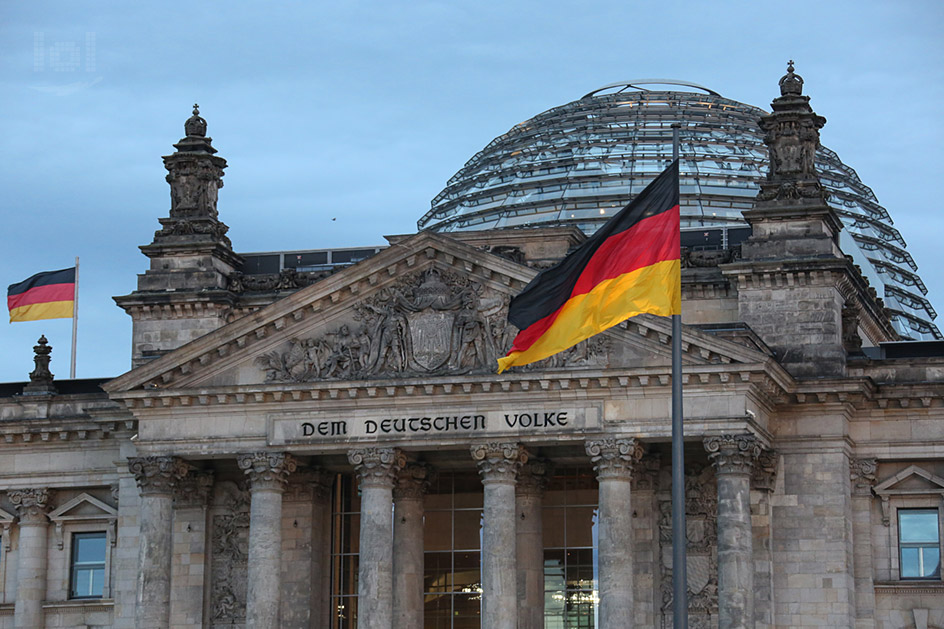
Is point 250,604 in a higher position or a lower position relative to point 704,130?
lower

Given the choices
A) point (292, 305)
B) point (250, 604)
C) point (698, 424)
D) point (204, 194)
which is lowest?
point (250, 604)

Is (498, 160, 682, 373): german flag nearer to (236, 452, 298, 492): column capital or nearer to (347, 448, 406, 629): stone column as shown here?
(347, 448, 406, 629): stone column

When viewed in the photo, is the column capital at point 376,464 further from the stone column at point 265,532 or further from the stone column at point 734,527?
the stone column at point 734,527

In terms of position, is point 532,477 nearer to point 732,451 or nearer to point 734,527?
point 732,451

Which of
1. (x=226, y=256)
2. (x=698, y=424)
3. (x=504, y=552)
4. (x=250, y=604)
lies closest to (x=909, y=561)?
(x=698, y=424)

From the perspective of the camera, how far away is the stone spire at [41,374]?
69.3m

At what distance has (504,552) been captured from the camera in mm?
56688

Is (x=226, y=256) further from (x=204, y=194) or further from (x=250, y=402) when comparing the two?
(x=250, y=402)

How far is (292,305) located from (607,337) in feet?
33.0

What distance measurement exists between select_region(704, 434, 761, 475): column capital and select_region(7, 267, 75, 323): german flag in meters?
27.2

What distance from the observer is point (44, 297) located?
71375 millimetres

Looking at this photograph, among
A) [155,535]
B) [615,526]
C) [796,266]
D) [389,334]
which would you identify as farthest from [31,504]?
[796,266]

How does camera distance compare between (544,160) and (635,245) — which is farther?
(544,160)

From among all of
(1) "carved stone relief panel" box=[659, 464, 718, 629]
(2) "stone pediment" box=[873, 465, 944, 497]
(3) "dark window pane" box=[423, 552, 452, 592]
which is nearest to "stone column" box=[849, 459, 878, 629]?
(2) "stone pediment" box=[873, 465, 944, 497]
